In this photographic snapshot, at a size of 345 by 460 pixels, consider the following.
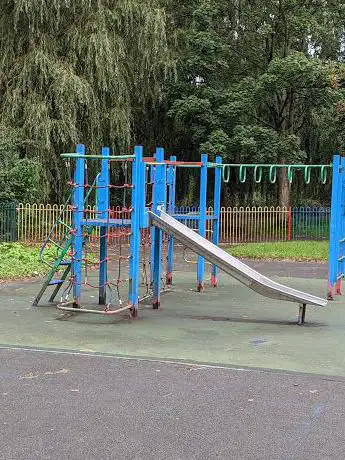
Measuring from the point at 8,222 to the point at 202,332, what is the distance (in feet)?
42.0

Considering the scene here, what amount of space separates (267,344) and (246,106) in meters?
16.3

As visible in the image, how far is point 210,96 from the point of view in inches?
885

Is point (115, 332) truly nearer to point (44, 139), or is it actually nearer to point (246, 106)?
point (44, 139)

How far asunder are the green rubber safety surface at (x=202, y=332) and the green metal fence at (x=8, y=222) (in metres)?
9.20

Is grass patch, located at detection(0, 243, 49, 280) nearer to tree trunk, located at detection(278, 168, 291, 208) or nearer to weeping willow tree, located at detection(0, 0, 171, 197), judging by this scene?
weeping willow tree, located at detection(0, 0, 171, 197)

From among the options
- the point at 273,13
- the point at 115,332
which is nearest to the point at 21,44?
the point at 273,13

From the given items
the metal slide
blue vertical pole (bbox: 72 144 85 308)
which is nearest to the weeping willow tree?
blue vertical pole (bbox: 72 144 85 308)

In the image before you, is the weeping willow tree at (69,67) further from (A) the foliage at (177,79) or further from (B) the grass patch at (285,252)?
(B) the grass patch at (285,252)

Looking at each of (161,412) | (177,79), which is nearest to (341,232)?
(161,412)

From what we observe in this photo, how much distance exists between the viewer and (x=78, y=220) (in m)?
8.37

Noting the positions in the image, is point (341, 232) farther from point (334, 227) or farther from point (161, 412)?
point (161, 412)

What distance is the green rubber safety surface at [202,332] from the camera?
6.18m

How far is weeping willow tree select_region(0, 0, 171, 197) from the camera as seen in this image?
1902 cm

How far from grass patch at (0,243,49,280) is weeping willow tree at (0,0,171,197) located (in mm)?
4740
